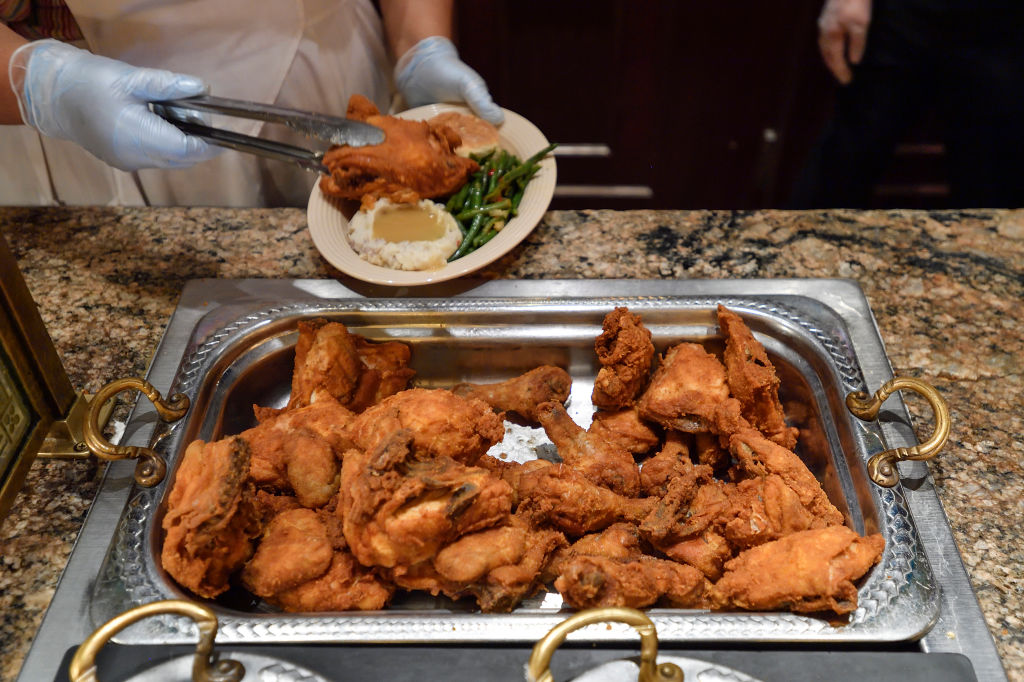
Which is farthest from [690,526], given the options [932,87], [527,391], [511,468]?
[932,87]

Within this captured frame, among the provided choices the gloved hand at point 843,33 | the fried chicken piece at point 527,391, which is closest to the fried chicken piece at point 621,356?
the fried chicken piece at point 527,391

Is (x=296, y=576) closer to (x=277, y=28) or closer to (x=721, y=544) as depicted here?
(x=721, y=544)

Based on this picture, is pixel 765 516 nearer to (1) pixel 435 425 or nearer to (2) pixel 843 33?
(1) pixel 435 425

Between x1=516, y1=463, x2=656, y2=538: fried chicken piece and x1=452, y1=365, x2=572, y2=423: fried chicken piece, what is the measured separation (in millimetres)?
280

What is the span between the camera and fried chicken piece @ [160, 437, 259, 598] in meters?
1.33

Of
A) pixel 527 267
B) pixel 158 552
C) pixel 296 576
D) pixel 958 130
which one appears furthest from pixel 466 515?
pixel 958 130

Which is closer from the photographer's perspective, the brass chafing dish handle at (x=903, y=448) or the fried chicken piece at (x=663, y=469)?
the brass chafing dish handle at (x=903, y=448)

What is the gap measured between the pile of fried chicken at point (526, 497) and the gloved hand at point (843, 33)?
2282 mm

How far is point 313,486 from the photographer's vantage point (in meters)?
1.54

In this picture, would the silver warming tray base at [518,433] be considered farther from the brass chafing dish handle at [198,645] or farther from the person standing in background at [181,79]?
the person standing in background at [181,79]

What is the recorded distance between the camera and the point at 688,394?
167 cm

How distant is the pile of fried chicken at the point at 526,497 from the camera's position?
1.34 meters

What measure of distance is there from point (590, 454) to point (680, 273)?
0.72 m

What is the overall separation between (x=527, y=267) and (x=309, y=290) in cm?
63
